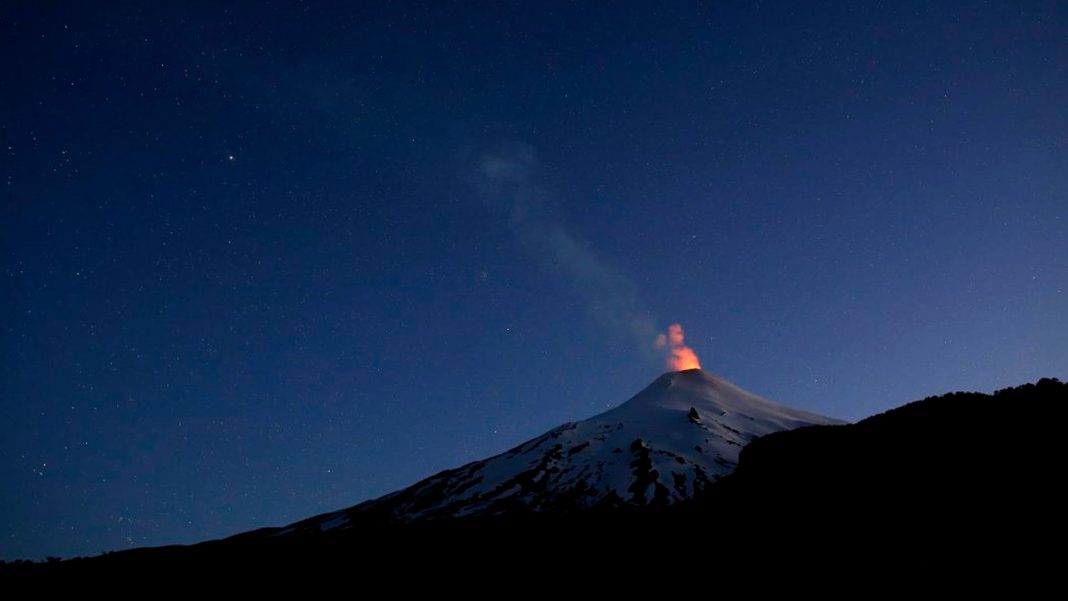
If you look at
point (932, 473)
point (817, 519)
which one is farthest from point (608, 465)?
point (932, 473)

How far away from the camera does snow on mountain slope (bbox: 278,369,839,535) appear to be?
89.4 m

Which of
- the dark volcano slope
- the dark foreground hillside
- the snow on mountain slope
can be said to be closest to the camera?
the dark volcano slope

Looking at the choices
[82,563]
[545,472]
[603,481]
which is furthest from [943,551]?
[82,563]

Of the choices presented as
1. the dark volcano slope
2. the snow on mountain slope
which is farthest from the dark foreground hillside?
the snow on mountain slope

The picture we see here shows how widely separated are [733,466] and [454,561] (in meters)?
54.4

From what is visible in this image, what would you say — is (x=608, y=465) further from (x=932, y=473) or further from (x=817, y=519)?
(x=932, y=473)

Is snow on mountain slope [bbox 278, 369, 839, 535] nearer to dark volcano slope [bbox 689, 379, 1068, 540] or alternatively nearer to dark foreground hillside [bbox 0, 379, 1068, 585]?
dark foreground hillside [bbox 0, 379, 1068, 585]

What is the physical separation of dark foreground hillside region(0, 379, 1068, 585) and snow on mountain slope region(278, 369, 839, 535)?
46.7 ft

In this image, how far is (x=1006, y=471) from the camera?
3347 centimetres

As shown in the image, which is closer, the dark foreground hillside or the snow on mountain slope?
the dark foreground hillside

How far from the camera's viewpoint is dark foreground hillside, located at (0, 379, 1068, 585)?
30.8 m

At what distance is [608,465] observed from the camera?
10125cm

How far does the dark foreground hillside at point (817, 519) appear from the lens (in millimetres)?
30766

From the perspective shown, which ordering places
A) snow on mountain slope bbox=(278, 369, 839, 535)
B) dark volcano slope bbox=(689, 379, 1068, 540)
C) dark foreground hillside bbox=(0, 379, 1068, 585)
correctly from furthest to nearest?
snow on mountain slope bbox=(278, 369, 839, 535) < dark foreground hillside bbox=(0, 379, 1068, 585) < dark volcano slope bbox=(689, 379, 1068, 540)
